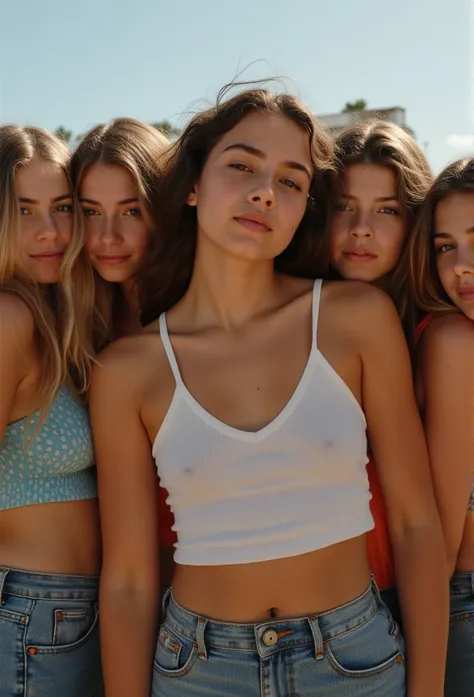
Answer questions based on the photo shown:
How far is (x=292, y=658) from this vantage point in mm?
2207

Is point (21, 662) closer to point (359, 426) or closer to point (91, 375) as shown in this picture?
point (91, 375)

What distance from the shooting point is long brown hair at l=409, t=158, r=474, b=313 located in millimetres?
2812

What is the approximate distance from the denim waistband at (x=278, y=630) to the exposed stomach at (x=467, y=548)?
457 mm

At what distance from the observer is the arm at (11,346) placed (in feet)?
8.43

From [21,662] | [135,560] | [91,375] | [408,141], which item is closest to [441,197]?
[408,141]

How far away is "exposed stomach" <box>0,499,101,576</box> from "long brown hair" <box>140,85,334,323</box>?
796 millimetres

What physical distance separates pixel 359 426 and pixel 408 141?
49.7 inches

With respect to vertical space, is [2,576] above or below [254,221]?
below

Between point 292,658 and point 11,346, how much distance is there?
4.38ft

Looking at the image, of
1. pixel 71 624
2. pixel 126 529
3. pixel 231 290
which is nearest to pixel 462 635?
pixel 126 529

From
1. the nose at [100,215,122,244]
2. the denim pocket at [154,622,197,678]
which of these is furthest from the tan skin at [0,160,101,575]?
the denim pocket at [154,622,197,678]

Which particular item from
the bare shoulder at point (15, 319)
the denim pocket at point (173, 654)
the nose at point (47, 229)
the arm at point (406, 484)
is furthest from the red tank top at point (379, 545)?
the nose at point (47, 229)

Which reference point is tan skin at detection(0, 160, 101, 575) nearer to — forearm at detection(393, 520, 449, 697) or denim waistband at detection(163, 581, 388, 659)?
denim waistband at detection(163, 581, 388, 659)

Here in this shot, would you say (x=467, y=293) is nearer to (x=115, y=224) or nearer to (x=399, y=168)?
(x=399, y=168)
